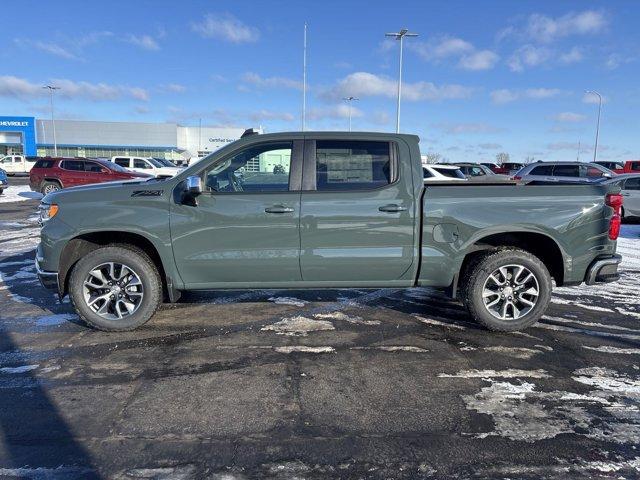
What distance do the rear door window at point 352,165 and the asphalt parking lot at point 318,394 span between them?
151 cm

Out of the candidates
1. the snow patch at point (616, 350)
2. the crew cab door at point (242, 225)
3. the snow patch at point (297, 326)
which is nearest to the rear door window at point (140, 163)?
the crew cab door at point (242, 225)

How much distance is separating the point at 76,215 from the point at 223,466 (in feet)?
9.78

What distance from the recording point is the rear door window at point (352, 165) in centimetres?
452

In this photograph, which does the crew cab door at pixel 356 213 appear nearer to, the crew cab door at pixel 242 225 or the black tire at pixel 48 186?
the crew cab door at pixel 242 225

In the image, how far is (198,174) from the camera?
4.46 m

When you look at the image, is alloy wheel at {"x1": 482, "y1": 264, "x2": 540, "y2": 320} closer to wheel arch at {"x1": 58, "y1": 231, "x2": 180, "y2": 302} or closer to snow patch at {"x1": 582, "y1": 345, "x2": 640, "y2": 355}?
snow patch at {"x1": 582, "y1": 345, "x2": 640, "y2": 355}

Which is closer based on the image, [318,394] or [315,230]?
[318,394]

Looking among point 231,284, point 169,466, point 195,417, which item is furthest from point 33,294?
point 169,466

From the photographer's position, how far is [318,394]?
3.42 meters

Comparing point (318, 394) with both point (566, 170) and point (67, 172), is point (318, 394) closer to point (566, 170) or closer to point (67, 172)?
point (566, 170)

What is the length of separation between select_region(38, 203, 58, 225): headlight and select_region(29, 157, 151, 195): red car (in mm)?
15519

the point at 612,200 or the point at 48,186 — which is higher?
the point at 612,200

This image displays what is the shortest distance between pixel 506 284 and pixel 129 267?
3.79 meters

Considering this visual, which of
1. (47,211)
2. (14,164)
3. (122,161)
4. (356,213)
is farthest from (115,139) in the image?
(356,213)
